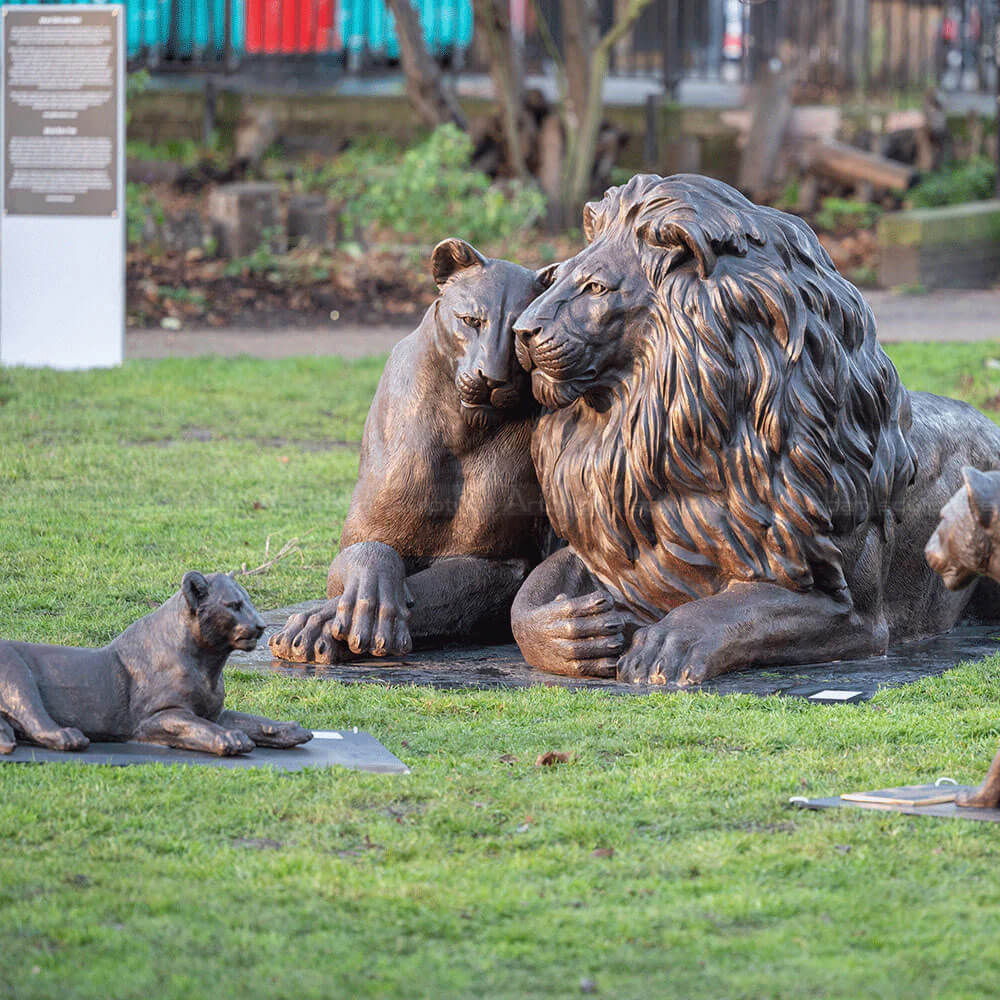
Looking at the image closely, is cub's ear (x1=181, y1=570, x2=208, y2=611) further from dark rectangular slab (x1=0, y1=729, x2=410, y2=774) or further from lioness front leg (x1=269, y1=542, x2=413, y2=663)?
lioness front leg (x1=269, y1=542, x2=413, y2=663)

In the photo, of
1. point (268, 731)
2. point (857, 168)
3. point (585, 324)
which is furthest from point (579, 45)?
point (268, 731)

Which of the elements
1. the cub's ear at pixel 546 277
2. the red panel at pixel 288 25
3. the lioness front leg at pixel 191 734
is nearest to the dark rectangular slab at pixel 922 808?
the lioness front leg at pixel 191 734

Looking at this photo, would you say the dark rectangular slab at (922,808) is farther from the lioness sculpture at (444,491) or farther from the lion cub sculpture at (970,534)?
the lioness sculpture at (444,491)

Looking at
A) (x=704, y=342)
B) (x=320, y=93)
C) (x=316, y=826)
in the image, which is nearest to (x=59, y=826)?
(x=316, y=826)

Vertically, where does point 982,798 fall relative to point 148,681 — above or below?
below

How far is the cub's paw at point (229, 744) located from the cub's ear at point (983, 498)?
6.93 ft

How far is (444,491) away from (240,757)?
1.85 metres

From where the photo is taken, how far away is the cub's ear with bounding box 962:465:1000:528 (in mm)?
4602

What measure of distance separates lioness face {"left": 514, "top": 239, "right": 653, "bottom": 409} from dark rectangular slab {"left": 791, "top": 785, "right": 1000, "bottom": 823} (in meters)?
1.98

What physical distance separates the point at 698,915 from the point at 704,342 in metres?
2.63

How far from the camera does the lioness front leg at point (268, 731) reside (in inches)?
216

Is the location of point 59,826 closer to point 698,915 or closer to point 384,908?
point 384,908

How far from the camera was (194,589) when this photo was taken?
5.34m

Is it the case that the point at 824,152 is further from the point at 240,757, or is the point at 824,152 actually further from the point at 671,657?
the point at 240,757
